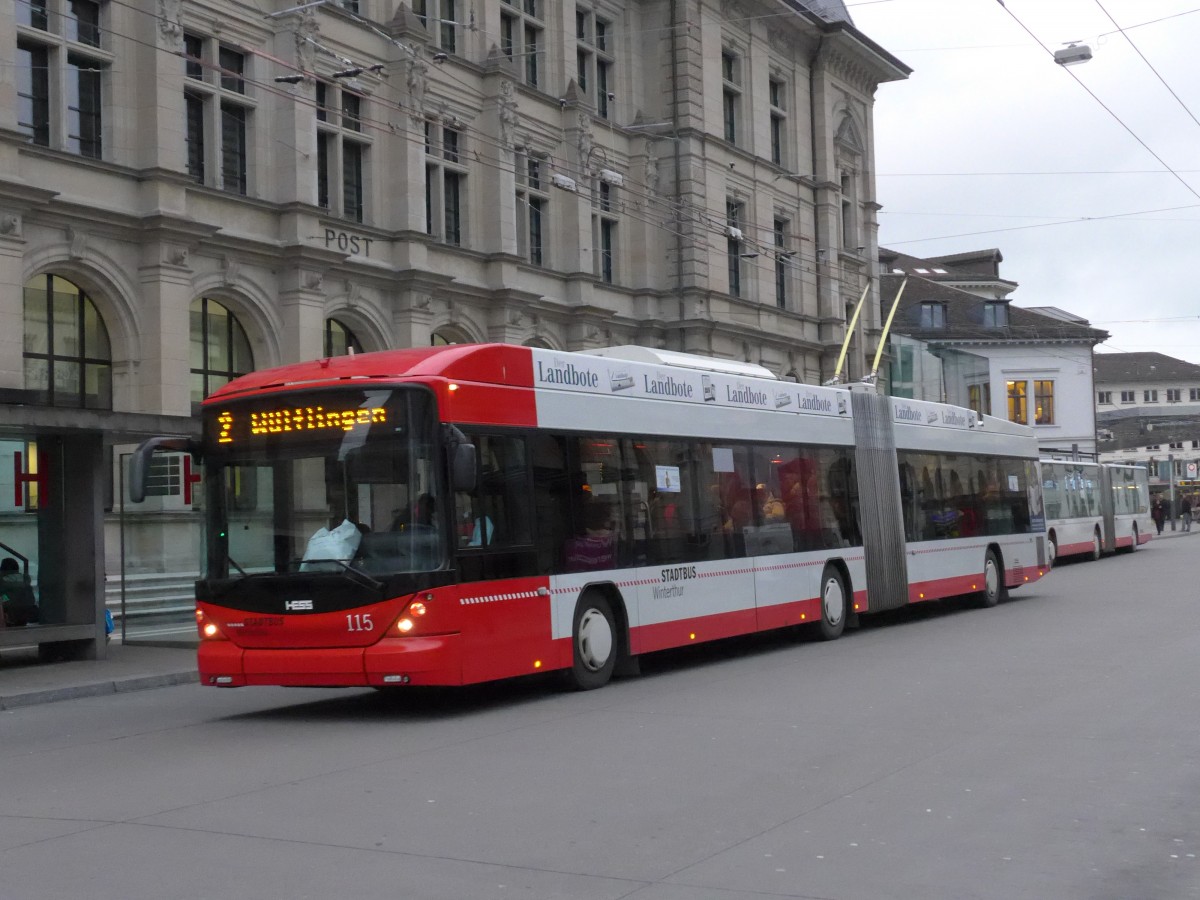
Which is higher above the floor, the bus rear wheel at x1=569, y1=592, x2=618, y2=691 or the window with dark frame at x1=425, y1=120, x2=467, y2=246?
the window with dark frame at x1=425, y1=120, x2=467, y2=246

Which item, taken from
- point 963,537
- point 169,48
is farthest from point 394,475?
point 169,48

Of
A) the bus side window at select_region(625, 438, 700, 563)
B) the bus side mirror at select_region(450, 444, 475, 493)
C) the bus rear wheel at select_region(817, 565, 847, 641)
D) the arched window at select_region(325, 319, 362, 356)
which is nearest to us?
the bus side mirror at select_region(450, 444, 475, 493)

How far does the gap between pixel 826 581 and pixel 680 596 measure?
13.4 feet

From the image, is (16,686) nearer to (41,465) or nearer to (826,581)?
(41,465)

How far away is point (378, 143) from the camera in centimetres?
3002

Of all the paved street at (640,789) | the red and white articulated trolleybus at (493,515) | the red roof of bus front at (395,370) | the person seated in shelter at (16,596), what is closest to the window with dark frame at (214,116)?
the person seated in shelter at (16,596)

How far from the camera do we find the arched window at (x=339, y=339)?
29.2 meters

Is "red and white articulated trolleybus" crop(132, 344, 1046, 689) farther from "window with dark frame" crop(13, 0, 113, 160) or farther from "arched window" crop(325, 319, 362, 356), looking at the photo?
"arched window" crop(325, 319, 362, 356)

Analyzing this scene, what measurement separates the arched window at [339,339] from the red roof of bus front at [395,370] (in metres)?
16.5

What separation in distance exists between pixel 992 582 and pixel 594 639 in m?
12.1

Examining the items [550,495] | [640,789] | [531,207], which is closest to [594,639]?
[550,495]

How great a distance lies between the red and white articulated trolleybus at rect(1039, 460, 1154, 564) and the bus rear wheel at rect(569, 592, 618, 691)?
24.7 metres

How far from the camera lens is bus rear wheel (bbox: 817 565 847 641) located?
61.4ft

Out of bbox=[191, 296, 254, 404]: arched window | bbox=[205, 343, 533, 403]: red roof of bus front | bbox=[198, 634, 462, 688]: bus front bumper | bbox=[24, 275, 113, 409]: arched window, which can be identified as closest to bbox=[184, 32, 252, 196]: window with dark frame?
bbox=[191, 296, 254, 404]: arched window
